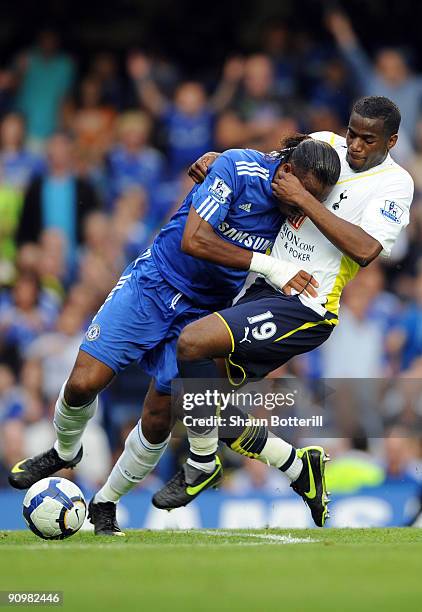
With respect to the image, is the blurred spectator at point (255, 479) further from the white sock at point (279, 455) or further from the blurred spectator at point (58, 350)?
the white sock at point (279, 455)

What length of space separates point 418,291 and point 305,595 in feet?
28.0

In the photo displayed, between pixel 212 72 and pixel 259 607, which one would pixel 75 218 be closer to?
pixel 212 72

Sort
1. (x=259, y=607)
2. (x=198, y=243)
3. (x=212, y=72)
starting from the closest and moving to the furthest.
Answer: (x=259, y=607) < (x=198, y=243) < (x=212, y=72)

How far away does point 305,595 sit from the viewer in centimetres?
559

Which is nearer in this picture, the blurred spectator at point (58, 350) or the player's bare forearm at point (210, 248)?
the player's bare forearm at point (210, 248)

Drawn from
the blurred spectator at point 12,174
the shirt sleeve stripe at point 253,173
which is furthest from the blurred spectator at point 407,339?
the shirt sleeve stripe at point 253,173

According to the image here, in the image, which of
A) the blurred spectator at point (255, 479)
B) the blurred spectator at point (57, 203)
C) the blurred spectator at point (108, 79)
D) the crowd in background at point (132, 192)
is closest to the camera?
the blurred spectator at point (255, 479)

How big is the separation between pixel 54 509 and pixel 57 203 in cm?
739

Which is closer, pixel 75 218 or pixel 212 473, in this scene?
pixel 212 473

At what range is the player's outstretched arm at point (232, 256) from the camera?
7844mm

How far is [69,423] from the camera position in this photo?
8469 millimetres

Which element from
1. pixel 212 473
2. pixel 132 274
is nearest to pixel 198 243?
pixel 132 274

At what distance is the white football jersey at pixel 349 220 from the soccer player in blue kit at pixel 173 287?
0.11m

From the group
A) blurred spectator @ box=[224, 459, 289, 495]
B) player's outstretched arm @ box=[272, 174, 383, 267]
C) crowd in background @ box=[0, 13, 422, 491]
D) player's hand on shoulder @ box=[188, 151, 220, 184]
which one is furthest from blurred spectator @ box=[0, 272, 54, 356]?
player's outstretched arm @ box=[272, 174, 383, 267]
